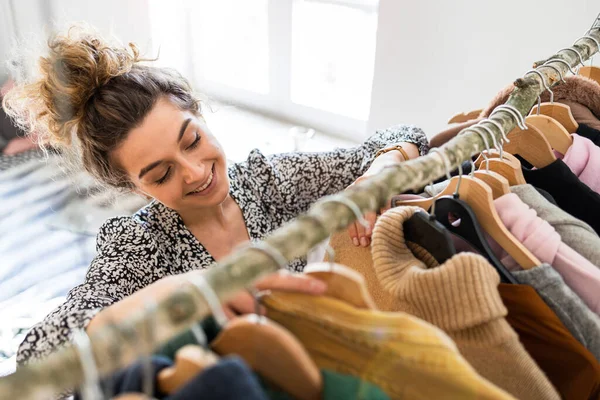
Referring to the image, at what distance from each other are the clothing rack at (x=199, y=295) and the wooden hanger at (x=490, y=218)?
9cm

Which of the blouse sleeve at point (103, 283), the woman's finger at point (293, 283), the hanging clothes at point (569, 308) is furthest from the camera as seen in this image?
the blouse sleeve at point (103, 283)

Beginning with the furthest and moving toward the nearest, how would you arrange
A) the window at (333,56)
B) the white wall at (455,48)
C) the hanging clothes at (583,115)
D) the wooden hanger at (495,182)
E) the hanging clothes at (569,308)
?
1. the window at (333,56)
2. the white wall at (455,48)
3. the hanging clothes at (583,115)
4. the wooden hanger at (495,182)
5. the hanging clothes at (569,308)

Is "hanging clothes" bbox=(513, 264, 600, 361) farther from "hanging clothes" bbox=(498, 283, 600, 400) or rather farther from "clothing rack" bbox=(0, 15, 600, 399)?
"clothing rack" bbox=(0, 15, 600, 399)

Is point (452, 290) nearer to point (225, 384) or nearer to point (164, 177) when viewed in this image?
point (225, 384)

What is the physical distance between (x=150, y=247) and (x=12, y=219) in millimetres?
1814

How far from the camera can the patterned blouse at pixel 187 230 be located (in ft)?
2.94

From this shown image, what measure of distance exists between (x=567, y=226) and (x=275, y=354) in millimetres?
422

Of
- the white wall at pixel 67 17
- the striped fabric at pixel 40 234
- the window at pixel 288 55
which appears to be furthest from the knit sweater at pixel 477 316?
the white wall at pixel 67 17

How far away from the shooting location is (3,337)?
5.63 feet

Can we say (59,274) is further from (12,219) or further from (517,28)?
(517,28)

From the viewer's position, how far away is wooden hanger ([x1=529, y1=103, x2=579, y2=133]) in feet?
2.65

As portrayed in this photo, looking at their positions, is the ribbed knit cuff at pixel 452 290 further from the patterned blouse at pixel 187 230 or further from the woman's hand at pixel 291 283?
the patterned blouse at pixel 187 230

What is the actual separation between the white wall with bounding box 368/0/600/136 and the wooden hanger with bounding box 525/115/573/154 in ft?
3.29

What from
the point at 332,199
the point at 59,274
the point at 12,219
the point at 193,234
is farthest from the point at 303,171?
the point at 12,219
